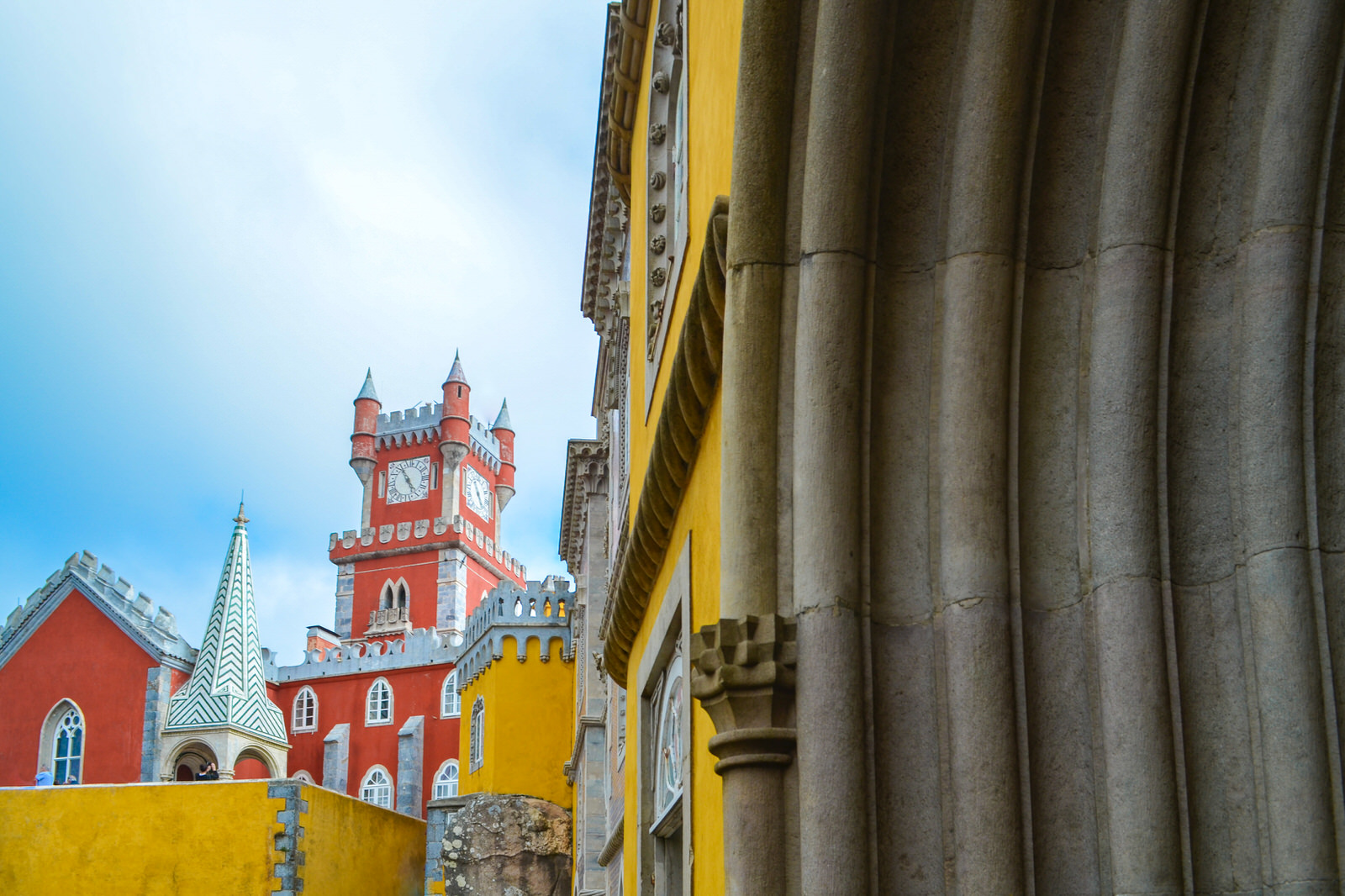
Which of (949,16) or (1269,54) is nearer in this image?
(1269,54)

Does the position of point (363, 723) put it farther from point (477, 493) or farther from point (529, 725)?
point (477, 493)

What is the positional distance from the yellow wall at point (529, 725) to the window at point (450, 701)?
34.9 feet

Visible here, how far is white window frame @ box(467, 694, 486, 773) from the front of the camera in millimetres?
28562

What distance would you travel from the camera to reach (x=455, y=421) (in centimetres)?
5841

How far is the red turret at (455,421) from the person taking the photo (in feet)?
190

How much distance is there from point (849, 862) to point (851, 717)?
30cm

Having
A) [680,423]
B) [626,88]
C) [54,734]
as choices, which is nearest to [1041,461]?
[680,423]

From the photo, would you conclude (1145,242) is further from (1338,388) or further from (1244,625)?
(1244,625)

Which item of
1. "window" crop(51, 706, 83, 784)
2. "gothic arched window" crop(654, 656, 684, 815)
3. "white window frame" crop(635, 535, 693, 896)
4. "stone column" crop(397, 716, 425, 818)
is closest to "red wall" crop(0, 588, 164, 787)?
"window" crop(51, 706, 83, 784)

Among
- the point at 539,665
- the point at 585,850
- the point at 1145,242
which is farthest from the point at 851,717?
the point at 539,665

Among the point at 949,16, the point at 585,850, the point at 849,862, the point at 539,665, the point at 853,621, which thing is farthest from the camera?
the point at 539,665

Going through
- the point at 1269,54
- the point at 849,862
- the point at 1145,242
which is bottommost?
Result: the point at 849,862

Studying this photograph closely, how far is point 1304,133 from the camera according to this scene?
2879 millimetres

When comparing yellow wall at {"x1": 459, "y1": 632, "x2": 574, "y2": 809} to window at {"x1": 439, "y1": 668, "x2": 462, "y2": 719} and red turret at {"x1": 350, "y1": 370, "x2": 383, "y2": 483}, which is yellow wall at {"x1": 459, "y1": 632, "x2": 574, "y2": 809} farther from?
red turret at {"x1": 350, "y1": 370, "x2": 383, "y2": 483}
